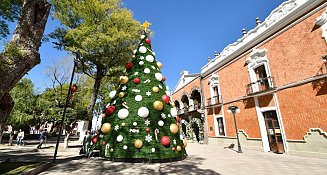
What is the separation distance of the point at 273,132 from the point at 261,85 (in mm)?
3123

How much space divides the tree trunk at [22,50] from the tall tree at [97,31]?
19.1 feet

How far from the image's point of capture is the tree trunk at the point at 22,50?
13.6ft

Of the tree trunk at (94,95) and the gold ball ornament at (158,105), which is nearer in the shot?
the gold ball ornament at (158,105)

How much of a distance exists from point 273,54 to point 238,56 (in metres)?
2.95

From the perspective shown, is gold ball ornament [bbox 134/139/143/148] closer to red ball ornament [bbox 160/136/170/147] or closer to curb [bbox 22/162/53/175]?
red ball ornament [bbox 160/136/170/147]

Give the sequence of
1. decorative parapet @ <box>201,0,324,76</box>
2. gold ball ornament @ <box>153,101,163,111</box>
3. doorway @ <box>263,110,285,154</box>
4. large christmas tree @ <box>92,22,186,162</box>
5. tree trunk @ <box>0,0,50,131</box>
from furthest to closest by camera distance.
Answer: doorway @ <box>263,110,285,154</box> < decorative parapet @ <box>201,0,324,76</box> < gold ball ornament @ <box>153,101,163,111</box> < large christmas tree @ <box>92,22,186,162</box> < tree trunk @ <box>0,0,50,131</box>

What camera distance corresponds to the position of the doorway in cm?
1030

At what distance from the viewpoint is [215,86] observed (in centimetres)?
1627

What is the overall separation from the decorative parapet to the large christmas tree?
26.6ft

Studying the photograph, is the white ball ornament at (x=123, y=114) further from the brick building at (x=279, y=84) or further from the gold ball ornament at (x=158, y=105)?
the brick building at (x=279, y=84)

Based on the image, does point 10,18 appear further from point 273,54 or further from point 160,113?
point 273,54

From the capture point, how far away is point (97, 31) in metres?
11.6

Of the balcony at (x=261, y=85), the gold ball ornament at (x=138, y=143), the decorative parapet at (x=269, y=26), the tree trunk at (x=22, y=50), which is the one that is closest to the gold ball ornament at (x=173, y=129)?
the gold ball ornament at (x=138, y=143)

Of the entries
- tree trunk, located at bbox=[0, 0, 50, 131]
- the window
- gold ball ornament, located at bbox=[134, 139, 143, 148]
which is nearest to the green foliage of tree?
tree trunk, located at bbox=[0, 0, 50, 131]
